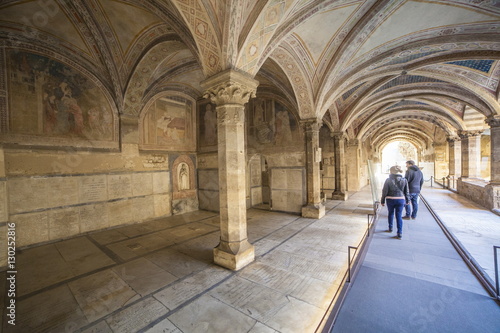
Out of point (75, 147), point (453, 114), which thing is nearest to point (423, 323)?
point (75, 147)

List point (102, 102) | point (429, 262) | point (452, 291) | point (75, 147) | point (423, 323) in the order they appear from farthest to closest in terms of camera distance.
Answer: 1. point (102, 102)
2. point (75, 147)
3. point (429, 262)
4. point (452, 291)
5. point (423, 323)

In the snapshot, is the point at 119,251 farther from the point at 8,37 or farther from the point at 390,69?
the point at 390,69

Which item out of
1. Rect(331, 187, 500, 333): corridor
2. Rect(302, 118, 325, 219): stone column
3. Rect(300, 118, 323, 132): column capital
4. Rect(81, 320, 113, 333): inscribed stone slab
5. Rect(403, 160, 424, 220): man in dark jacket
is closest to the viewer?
Rect(331, 187, 500, 333): corridor

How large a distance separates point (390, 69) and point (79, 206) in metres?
12.0

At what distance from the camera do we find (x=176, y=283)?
3510 mm

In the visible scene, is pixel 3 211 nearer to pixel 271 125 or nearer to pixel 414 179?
pixel 271 125

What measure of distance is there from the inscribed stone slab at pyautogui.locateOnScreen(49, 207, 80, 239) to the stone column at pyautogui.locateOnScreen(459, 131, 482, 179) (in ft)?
61.8

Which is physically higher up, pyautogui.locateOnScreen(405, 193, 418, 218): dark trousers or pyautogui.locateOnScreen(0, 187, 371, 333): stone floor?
pyautogui.locateOnScreen(405, 193, 418, 218): dark trousers

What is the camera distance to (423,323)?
2.40 meters

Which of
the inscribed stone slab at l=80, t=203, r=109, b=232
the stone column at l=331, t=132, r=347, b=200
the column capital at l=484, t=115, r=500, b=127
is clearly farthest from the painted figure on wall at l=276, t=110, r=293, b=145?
the column capital at l=484, t=115, r=500, b=127

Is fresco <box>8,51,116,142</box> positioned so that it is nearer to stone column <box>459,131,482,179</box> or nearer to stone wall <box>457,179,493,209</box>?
stone wall <box>457,179,493,209</box>

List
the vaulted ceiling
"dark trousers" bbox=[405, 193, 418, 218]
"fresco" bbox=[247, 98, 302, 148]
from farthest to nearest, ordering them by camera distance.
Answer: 1. "fresco" bbox=[247, 98, 302, 148]
2. "dark trousers" bbox=[405, 193, 418, 218]
3. the vaulted ceiling

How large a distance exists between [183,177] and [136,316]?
277 inches

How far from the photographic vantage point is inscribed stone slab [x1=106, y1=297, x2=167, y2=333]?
2.55m
